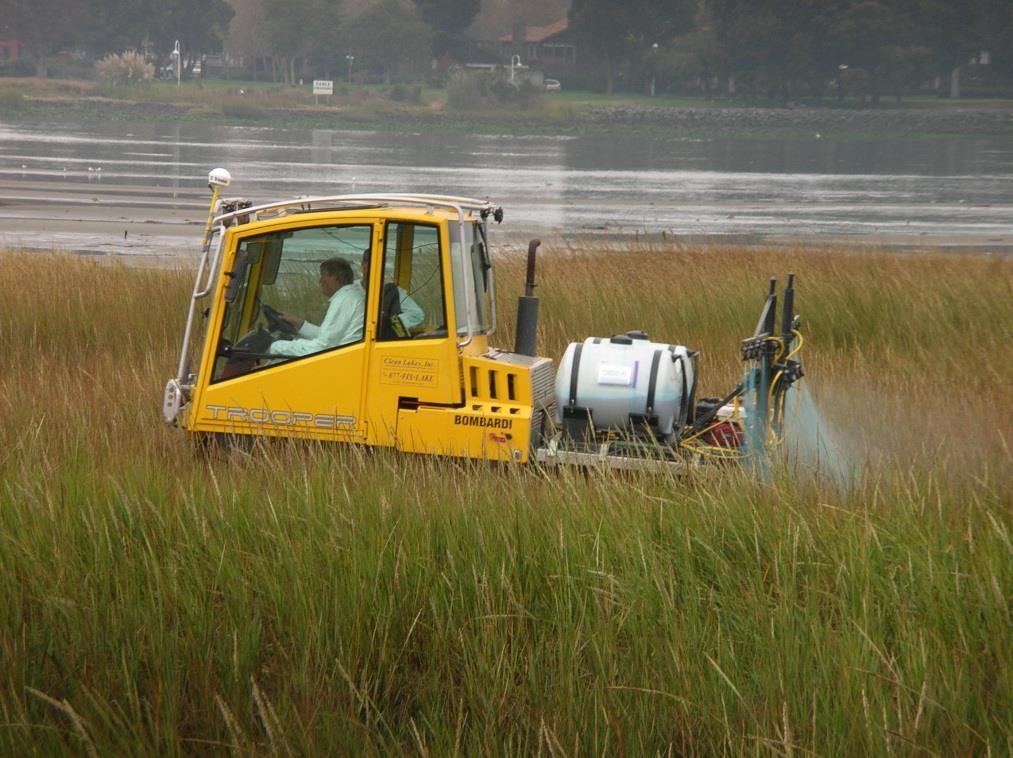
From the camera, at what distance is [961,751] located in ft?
14.1

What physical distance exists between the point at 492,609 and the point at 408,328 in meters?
2.85

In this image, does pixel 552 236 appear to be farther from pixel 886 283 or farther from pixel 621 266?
pixel 886 283

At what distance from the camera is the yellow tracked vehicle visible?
7.65 m

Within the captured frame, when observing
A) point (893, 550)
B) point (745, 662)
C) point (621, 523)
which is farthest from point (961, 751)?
point (621, 523)

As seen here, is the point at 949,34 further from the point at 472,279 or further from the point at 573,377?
the point at 573,377

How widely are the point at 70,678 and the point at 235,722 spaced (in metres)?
0.78

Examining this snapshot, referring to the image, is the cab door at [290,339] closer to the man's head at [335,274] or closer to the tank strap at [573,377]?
the man's head at [335,274]

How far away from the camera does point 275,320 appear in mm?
7977

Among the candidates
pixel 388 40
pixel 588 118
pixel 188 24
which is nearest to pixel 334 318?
pixel 588 118

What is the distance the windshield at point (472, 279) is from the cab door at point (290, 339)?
0.49 meters

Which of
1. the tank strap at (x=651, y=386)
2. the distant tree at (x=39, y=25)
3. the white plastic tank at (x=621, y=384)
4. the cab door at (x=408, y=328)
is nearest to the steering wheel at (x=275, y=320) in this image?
the cab door at (x=408, y=328)

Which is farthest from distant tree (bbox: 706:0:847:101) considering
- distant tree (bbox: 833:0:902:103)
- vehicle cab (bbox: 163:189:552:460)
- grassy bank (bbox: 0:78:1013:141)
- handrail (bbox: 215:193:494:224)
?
vehicle cab (bbox: 163:189:552:460)

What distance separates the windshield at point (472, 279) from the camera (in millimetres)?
7801


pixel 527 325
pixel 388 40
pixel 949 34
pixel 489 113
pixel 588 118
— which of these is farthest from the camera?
pixel 388 40
